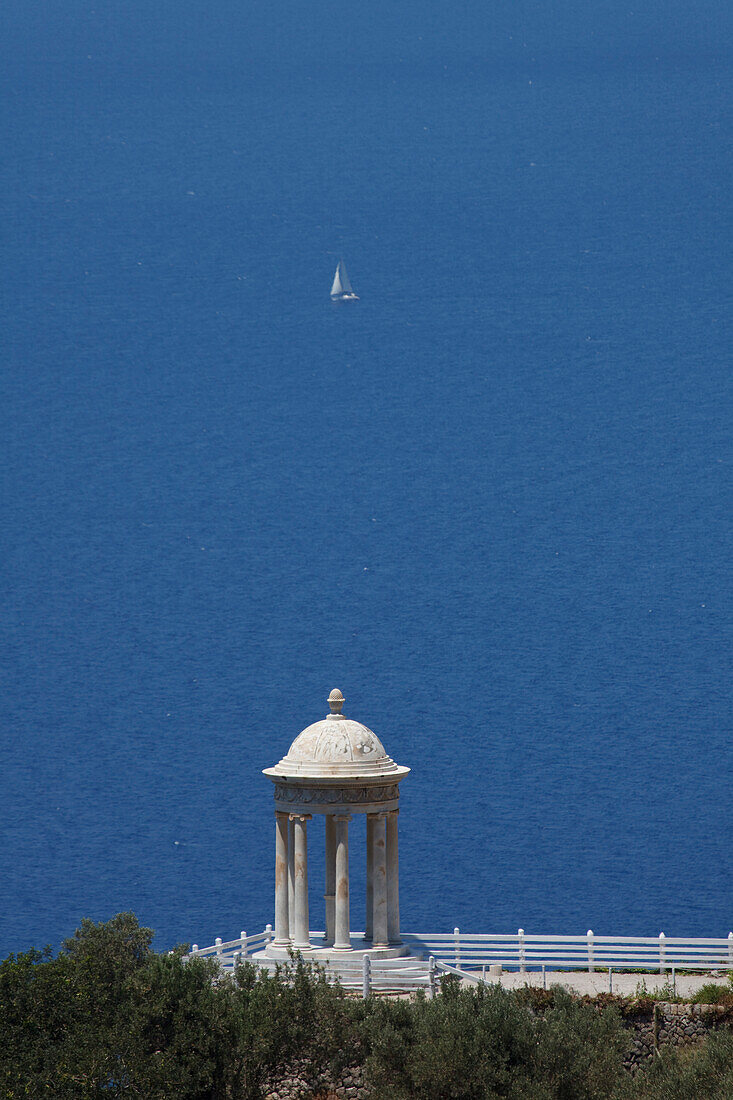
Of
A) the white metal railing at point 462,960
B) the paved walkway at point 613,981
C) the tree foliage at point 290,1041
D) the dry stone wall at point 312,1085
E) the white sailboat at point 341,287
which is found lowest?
the dry stone wall at point 312,1085

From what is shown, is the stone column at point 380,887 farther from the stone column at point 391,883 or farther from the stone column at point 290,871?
the stone column at point 290,871

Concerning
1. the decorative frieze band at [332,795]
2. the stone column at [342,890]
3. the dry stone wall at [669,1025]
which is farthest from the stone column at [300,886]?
the dry stone wall at [669,1025]

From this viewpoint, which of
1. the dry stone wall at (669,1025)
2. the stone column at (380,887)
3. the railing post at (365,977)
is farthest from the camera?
the stone column at (380,887)

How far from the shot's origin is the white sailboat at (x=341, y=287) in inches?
2766

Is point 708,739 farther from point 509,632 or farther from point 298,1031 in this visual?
point 298,1031

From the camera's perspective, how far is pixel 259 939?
29.8m

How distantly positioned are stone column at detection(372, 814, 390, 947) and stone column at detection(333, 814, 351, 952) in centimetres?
46

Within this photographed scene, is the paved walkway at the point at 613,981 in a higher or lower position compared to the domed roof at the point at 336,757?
lower

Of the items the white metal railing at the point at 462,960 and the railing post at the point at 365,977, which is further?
the white metal railing at the point at 462,960

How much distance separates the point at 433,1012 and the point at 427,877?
2917 cm

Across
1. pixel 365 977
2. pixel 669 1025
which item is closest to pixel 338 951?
pixel 365 977

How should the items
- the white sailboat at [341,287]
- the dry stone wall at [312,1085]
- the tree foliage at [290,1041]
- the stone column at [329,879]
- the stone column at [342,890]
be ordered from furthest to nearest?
1. the white sailboat at [341,287]
2. the stone column at [329,879]
3. the stone column at [342,890]
4. the dry stone wall at [312,1085]
5. the tree foliage at [290,1041]

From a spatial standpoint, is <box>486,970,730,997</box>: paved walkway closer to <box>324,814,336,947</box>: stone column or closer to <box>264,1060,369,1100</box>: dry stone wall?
<box>324,814,336,947</box>: stone column

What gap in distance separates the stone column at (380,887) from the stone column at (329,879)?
2.20ft
